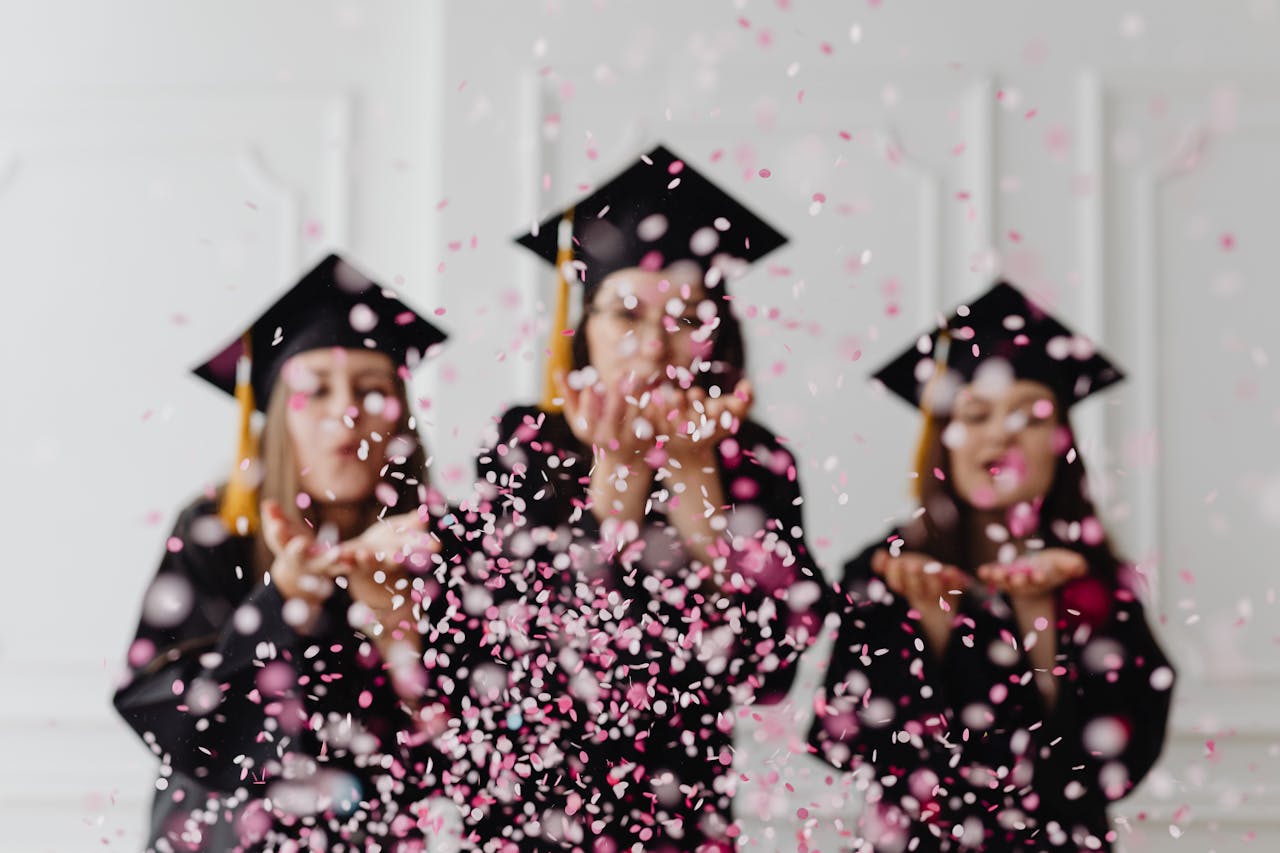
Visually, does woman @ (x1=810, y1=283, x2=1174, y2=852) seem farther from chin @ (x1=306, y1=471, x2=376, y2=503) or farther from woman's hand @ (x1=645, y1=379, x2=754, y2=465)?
chin @ (x1=306, y1=471, x2=376, y2=503)

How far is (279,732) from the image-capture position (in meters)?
1.06

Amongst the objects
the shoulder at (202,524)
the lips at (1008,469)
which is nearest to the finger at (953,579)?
the lips at (1008,469)

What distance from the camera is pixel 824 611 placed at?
109 centimetres

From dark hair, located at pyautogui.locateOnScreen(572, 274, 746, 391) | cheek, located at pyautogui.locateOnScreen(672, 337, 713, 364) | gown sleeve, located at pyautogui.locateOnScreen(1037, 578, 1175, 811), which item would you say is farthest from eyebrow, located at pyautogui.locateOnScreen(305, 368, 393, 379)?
gown sleeve, located at pyautogui.locateOnScreen(1037, 578, 1175, 811)

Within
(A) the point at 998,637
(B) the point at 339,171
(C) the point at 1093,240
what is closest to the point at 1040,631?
(A) the point at 998,637

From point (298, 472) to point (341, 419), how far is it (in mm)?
80

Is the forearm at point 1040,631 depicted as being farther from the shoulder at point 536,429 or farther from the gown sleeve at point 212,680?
the gown sleeve at point 212,680

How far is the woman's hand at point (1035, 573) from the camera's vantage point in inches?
44.3

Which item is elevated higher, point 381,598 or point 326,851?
point 381,598

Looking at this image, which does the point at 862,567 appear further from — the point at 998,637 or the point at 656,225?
the point at 656,225

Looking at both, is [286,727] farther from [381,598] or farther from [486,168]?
[486,168]

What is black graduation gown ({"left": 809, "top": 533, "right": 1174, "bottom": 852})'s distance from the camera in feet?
3.53

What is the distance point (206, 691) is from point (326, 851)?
0.21 metres

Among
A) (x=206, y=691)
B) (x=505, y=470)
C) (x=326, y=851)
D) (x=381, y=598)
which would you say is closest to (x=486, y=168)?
(x=505, y=470)
